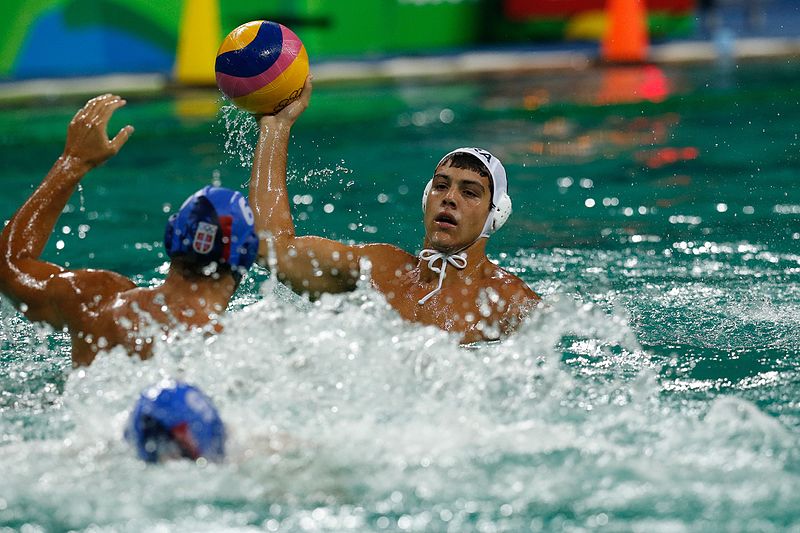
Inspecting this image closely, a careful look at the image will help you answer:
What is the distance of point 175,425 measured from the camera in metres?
2.95

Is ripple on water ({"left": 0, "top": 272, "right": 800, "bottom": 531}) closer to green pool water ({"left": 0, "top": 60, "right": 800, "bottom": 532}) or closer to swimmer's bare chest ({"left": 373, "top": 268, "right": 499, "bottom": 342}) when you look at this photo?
green pool water ({"left": 0, "top": 60, "right": 800, "bottom": 532})

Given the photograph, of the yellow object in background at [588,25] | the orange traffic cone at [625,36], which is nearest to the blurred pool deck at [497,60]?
the orange traffic cone at [625,36]

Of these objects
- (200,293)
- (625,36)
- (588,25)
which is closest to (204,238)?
(200,293)

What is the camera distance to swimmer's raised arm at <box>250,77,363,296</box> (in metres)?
4.30

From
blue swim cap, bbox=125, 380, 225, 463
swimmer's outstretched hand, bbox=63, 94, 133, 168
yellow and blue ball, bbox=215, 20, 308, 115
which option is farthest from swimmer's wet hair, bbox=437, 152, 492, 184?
blue swim cap, bbox=125, 380, 225, 463

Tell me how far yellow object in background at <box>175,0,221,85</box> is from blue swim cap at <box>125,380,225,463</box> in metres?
8.94

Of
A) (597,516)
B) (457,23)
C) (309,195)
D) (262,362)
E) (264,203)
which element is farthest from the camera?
(457,23)

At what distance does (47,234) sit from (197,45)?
8.38 metres

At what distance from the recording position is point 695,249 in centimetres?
597

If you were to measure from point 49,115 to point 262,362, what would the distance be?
7.21 meters

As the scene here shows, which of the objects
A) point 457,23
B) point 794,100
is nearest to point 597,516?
point 794,100

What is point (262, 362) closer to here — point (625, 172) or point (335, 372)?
point (335, 372)

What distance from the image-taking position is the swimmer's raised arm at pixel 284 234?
14.1 ft

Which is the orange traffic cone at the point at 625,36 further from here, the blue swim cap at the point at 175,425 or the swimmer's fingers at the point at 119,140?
the blue swim cap at the point at 175,425
